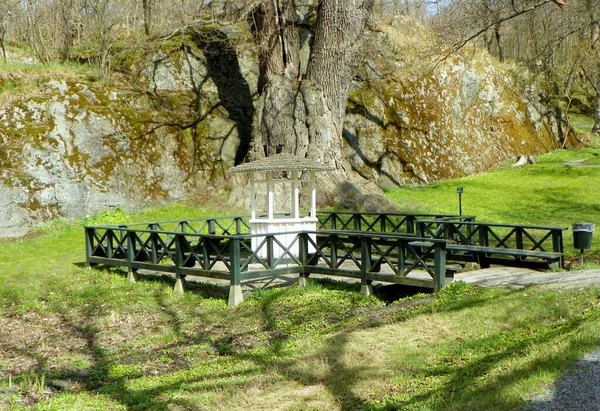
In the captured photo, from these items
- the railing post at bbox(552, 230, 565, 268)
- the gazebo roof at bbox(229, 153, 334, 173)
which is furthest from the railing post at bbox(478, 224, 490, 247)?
the gazebo roof at bbox(229, 153, 334, 173)

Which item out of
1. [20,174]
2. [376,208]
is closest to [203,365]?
[376,208]

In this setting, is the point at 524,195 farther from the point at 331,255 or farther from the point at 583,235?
the point at 331,255

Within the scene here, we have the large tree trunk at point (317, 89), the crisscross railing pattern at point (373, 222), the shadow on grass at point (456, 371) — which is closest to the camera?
the shadow on grass at point (456, 371)

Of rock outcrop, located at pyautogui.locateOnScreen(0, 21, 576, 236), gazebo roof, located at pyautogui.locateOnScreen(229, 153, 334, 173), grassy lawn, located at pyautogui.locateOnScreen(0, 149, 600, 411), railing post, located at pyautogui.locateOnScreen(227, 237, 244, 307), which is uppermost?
rock outcrop, located at pyautogui.locateOnScreen(0, 21, 576, 236)

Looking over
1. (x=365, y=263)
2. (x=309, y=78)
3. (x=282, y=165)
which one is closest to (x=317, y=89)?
(x=309, y=78)

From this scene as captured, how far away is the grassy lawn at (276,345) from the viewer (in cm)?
742

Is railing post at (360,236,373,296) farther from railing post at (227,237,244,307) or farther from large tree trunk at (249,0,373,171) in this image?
large tree trunk at (249,0,373,171)

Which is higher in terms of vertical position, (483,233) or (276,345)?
(483,233)

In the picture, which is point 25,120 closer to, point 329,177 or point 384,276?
point 329,177

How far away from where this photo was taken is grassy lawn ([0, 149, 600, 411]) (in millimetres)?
7418

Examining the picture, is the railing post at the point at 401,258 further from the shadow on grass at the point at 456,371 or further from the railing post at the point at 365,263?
the shadow on grass at the point at 456,371

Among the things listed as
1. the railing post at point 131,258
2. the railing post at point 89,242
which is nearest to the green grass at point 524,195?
the railing post at point 131,258

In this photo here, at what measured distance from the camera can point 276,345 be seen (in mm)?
10117

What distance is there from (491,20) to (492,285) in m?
7.65
